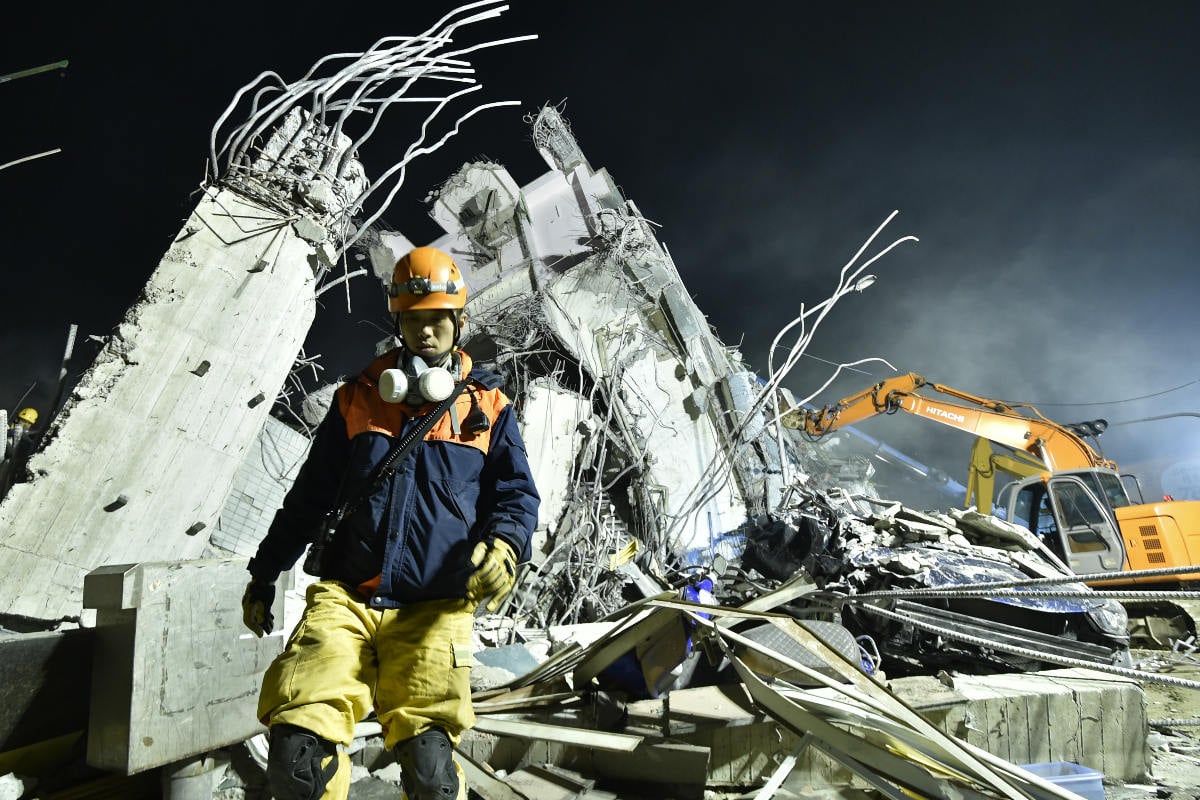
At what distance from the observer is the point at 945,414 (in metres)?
10.4

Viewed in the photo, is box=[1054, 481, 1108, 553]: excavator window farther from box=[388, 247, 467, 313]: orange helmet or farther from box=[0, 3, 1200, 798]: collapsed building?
box=[388, 247, 467, 313]: orange helmet

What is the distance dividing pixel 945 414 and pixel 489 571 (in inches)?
418

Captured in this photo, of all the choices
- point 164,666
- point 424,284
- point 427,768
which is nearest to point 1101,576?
point 427,768

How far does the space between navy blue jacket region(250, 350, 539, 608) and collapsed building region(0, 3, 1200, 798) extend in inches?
27.8

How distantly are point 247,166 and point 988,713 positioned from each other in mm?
5309

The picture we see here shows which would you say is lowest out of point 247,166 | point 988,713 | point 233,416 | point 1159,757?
point 233,416

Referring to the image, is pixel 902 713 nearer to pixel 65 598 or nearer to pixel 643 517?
pixel 65 598

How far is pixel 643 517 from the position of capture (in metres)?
7.58

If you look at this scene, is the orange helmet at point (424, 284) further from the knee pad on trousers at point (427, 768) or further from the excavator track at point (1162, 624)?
the excavator track at point (1162, 624)

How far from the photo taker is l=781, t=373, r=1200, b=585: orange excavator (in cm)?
755

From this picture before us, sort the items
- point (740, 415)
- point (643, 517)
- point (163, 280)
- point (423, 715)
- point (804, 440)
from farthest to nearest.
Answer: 1. point (804, 440)
2. point (740, 415)
3. point (643, 517)
4. point (163, 280)
5. point (423, 715)

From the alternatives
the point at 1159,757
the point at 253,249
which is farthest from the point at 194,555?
the point at 1159,757

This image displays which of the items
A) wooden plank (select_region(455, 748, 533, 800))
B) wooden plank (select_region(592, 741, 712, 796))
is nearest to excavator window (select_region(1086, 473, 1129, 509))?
wooden plank (select_region(592, 741, 712, 796))

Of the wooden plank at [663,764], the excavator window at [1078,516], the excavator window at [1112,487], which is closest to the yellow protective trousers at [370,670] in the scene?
the wooden plank at [663,764]
